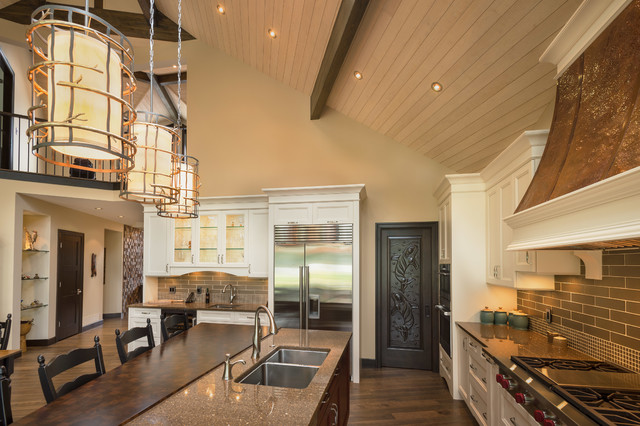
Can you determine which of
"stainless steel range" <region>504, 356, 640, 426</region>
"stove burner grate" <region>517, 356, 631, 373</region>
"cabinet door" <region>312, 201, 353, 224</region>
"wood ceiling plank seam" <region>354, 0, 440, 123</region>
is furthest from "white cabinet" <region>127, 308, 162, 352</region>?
"stove burner grate" <region>517, 356, 631, 373</region>

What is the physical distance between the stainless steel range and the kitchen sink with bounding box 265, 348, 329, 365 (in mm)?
1236

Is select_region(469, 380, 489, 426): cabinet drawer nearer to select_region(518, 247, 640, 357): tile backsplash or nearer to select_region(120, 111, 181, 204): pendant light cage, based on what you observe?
select_region(518, 247, 640, 357): tile backsplash

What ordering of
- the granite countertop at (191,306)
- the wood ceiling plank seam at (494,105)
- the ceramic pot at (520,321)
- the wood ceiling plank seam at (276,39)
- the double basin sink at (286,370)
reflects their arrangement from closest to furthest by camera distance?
the double basin sink at (286,370)
the wood ceiling plank seam at (494,105)
the ceramic pot at (520,321)
the wood ceiling plank seam at (276,39)
the granite countertop at (191,306)

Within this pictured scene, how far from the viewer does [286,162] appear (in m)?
5.94

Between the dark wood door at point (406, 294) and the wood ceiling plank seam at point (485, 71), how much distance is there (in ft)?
6.16

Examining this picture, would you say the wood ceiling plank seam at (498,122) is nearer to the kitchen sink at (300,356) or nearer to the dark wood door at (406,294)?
the dark wood door at (406,294)

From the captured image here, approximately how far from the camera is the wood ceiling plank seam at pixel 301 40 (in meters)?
3.97

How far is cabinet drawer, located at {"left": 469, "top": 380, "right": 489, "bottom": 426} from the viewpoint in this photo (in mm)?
3145

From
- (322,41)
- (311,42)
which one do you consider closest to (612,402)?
(322,41)

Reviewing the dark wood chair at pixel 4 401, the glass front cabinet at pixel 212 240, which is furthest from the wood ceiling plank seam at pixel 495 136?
the dark wood chair at pixel 4 401

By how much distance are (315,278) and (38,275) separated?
5203 millimetres

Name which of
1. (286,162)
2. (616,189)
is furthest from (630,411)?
(286,162)

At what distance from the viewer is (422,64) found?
3.65m

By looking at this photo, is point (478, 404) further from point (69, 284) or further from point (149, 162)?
point (69, 284)
